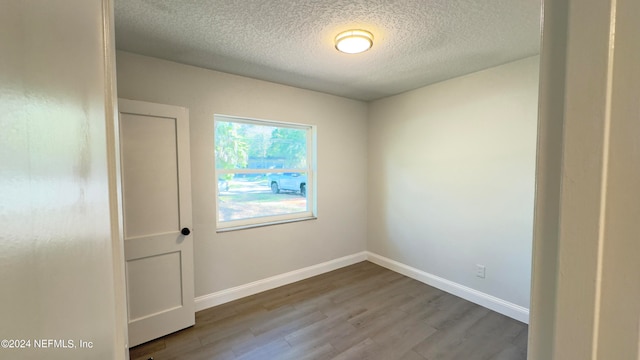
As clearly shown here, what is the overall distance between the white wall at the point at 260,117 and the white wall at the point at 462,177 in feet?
1.29

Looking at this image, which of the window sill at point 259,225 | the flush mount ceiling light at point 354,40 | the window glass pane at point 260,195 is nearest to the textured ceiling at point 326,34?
the flush mount ceiling light at point 354,40

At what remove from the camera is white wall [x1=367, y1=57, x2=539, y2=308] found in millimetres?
2348

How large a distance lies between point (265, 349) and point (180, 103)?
2.32m

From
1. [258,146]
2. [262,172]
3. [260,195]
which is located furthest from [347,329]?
[258,146]

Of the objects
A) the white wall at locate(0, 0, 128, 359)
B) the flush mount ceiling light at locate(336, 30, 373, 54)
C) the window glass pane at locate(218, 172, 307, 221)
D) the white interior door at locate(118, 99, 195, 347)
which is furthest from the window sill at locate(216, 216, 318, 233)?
the white wall at locate(0, 0, 128, 359)

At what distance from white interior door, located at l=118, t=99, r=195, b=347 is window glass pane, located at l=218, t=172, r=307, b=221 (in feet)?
1.74

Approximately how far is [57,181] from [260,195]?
9.14ft

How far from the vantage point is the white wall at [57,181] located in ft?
0.64

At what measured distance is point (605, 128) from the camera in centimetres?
30

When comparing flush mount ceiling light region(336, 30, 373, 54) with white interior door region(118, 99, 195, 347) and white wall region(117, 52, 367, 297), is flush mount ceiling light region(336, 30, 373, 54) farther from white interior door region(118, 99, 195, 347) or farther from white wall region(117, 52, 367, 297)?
white interior door region(118, 99, 195, 347)

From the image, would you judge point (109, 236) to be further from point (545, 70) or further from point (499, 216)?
point (499, 216)

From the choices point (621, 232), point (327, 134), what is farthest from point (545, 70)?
point (327, 134)

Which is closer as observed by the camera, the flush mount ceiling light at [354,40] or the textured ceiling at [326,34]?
the textured ceiling at [326,34]

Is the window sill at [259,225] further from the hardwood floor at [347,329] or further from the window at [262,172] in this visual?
the hardwood floor at [347,329]
